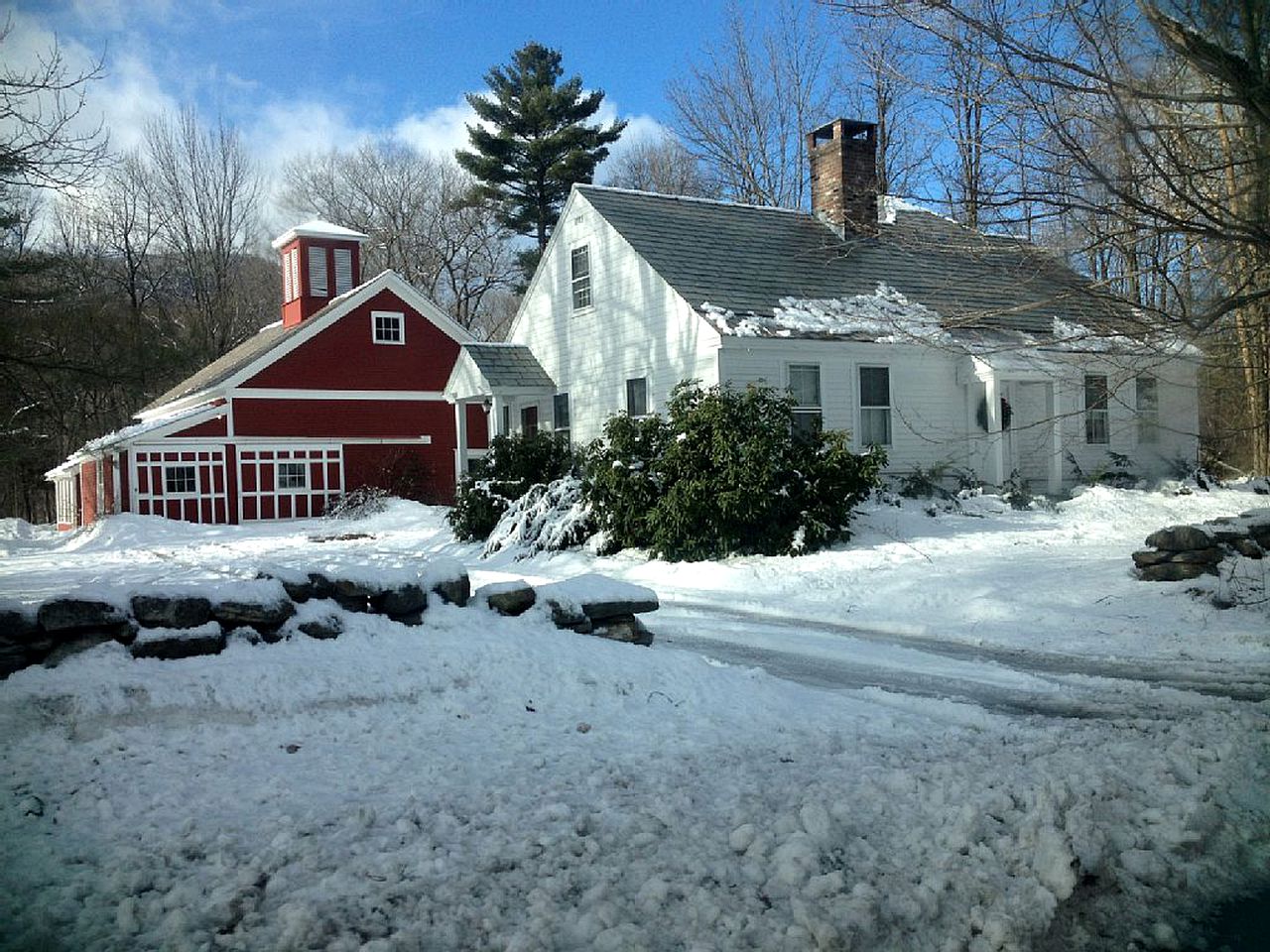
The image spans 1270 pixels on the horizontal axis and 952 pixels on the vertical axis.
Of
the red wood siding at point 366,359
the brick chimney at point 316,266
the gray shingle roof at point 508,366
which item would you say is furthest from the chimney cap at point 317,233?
the gray shingle roof at point 508,366

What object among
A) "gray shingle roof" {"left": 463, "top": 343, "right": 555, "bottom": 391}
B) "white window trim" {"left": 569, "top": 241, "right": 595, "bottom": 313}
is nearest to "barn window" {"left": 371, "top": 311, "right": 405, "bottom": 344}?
"gray shingle roof" {"left": 463, "top": 343, "right": 555, "bottom": 391}

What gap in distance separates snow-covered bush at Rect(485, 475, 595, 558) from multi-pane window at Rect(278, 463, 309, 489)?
13.9 m

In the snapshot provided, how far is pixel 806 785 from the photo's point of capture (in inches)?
178

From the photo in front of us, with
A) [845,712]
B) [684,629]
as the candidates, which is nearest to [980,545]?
[684,629]

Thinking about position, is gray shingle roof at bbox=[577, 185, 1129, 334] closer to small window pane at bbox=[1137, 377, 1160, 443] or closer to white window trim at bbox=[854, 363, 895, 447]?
white window trim at bbox=[854, 363, 895, 447]

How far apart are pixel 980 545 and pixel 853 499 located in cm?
188

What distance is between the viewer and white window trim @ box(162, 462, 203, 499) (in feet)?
88.5

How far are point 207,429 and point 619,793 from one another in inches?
1031

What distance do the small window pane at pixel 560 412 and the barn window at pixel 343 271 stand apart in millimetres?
13673

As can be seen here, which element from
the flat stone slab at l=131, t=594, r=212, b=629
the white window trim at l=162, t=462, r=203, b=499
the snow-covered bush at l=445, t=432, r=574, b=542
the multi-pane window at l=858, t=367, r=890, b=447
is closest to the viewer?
the flat stone slab at l=131, t=594, r=212, b=629

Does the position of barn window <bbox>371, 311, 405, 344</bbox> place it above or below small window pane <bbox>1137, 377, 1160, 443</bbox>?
above

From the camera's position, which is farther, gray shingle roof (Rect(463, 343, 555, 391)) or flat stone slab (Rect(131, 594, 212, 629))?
gray shingle roof (Rect(463, 343, 555, 391))

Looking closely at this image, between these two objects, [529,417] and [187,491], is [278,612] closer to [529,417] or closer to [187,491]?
[529,417]

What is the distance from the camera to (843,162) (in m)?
21.8
